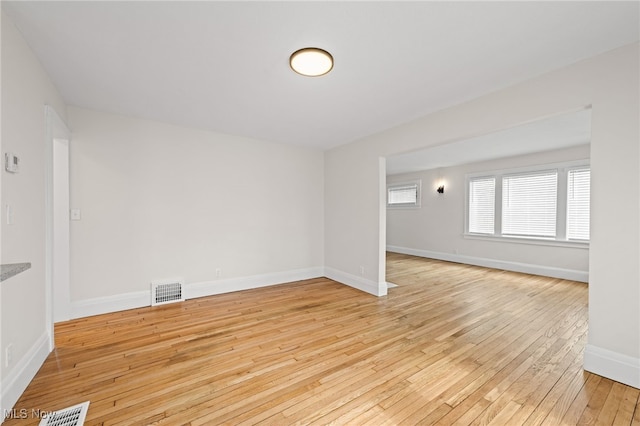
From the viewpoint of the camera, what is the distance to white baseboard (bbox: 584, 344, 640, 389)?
1.87 m

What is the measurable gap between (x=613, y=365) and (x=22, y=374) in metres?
4.28

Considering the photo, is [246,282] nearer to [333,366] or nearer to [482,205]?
[333,366]

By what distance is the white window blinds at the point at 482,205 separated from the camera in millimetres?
6141

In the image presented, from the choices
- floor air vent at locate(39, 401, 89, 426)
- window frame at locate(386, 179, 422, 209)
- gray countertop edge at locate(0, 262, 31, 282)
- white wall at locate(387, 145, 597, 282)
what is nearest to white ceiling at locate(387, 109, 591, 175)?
white wall at locate(387, 145, 597, 282)

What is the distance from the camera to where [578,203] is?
4.89m

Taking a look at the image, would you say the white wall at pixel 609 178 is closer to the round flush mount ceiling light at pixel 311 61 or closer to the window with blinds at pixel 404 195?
the round flush mount ceiling light at pixel 311 61

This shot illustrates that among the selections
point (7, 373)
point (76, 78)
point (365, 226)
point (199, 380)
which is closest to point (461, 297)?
point (365, 226)

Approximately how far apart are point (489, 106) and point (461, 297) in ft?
8.87

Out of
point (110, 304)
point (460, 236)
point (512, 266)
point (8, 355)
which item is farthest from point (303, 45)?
point (460, 236)

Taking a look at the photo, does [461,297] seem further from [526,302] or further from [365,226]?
[365,226]

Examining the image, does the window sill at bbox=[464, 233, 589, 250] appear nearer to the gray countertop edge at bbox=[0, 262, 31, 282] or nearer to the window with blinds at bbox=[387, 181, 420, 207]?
the window with blinds at bbox=[387, 181, 420, 207]

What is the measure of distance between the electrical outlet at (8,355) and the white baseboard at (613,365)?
13.6 feet

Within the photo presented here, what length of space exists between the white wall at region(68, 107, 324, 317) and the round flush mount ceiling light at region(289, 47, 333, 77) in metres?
2.37

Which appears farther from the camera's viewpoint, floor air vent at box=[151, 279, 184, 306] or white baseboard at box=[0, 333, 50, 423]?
floor air vent at box=[151, 279, 184, 306]
